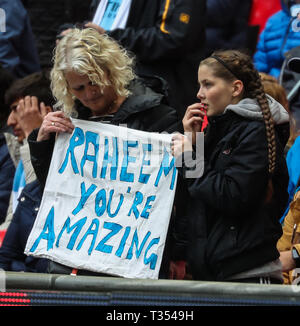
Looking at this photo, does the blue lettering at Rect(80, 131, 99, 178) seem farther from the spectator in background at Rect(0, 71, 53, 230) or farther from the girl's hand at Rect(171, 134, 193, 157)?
the spectator in background at Rect(0, 71, 53, 230)

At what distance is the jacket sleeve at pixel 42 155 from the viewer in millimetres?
4602

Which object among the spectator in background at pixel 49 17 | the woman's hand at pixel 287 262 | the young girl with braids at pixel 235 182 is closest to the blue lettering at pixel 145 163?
the young girl with braids at pixel 235 182

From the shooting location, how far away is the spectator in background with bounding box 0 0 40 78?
7.03 metres

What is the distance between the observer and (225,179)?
4035mm

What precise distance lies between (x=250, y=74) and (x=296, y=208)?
925mm

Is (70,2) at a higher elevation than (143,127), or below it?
below

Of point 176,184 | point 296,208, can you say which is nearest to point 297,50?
point 296,208

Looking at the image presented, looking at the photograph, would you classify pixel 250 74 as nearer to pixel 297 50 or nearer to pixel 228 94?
pixel 228 94

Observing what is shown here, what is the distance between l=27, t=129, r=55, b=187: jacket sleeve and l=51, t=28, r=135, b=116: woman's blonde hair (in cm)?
30

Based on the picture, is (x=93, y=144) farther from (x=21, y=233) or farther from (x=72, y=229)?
(x=21, y=233)

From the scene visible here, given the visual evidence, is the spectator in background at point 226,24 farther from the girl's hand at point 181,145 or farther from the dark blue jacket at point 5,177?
the girl's hand at point 181,145

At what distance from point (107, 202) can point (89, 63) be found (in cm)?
88

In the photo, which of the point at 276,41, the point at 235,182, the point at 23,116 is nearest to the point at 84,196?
the point at 235,182

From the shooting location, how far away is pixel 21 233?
494 centimetres
